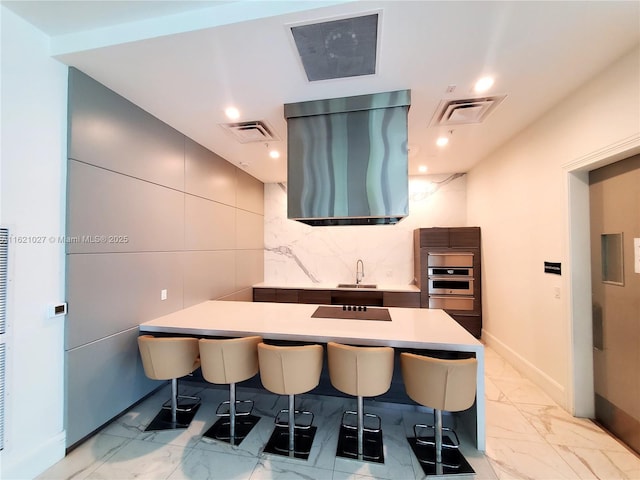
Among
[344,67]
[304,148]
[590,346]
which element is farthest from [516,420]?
[344,67]

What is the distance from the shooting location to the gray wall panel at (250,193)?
4.11m

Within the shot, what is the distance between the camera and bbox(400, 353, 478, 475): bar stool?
1.63 meters

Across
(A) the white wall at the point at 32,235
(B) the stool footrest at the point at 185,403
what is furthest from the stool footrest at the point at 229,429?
(A) the white wall at the point at 32,235

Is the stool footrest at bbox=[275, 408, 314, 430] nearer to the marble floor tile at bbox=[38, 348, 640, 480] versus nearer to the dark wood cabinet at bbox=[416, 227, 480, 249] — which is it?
the marble floor tile at bbox=[38, 348, 640, 480]

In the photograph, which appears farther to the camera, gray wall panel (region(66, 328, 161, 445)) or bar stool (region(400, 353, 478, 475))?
gray wall panel (region(66, 328, 161, 445))

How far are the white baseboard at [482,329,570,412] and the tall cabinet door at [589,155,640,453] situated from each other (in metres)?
0.23

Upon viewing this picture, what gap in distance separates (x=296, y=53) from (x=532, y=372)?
3.66 m

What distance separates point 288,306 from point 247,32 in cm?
236

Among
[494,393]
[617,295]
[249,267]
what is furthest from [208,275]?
[617,295]

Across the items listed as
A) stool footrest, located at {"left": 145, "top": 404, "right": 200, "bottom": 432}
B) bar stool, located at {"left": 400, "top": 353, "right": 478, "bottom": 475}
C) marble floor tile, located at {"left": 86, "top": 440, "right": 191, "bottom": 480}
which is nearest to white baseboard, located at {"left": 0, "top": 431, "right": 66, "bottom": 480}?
marble floor tile, located at {"left": 86, "top": 440, "right": 191, "bottom": 480}

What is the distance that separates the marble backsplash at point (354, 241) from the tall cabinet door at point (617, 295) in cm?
227

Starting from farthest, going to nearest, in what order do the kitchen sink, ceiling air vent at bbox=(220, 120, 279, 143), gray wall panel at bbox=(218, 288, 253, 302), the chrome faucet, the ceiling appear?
the chrome faucet
the kitchen sink
gray wall panel at bbox=(218, 288, 253, 302)
ceiling air vent at bbox=(220, 120, 279, 143)
the ceiling

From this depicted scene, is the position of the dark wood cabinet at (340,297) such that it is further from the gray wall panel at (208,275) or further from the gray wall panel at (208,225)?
the gray wall panel at (208,225)

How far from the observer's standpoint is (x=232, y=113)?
245 centimetres
